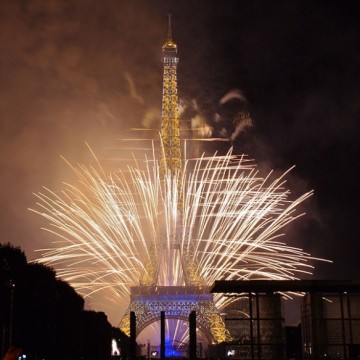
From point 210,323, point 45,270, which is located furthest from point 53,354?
point 210,323

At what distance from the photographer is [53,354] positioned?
5953 cm

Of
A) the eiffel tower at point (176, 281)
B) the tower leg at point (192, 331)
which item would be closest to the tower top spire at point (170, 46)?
the eiffel tower at point (176, 281)

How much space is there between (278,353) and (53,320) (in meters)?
34.1

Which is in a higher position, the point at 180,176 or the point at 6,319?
the point at 180,176

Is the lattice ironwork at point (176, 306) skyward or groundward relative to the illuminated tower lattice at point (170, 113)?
groundward

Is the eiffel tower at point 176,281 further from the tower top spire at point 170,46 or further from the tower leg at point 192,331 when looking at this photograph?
the tower leg at point 192,331

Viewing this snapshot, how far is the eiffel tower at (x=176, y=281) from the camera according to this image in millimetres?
90688

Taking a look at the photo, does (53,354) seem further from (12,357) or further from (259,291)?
(12,357)

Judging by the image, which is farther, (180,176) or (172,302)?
(172,302)

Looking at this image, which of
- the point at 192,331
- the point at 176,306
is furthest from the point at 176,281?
the point at 192,331

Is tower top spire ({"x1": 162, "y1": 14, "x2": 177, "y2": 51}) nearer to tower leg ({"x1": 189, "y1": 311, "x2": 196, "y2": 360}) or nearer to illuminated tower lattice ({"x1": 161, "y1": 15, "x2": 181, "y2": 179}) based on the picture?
illuminated tower lattice ({"x1": 161, "y1": 15, "x2": 181, "y2": 179})

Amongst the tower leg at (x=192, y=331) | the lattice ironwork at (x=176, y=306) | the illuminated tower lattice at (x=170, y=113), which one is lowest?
the tower leg at (x=192, y=331)

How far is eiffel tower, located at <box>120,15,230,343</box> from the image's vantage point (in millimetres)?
90688

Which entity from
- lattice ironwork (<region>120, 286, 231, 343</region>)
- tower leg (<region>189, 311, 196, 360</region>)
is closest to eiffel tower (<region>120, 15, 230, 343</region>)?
lattice ironwork (<region>120, 286, 231, 343</region>)
